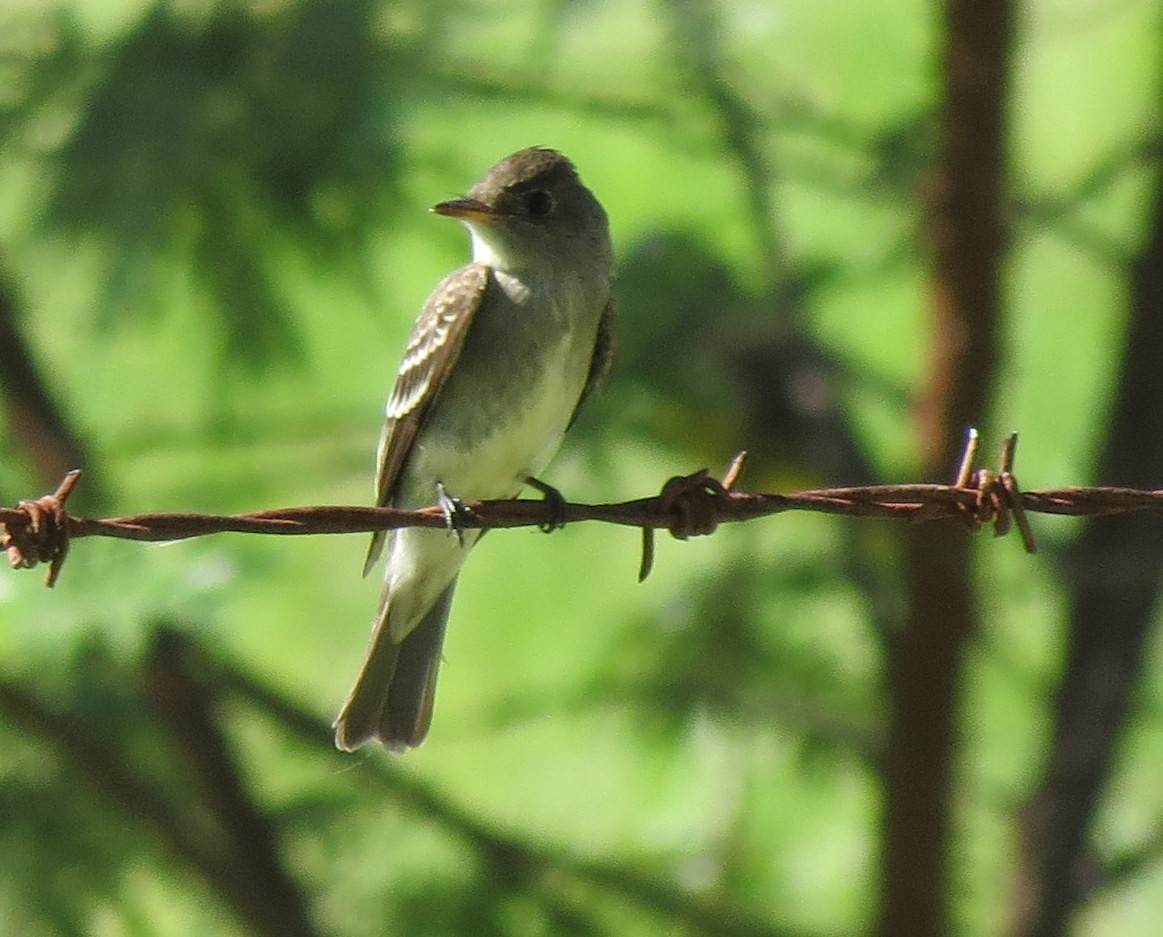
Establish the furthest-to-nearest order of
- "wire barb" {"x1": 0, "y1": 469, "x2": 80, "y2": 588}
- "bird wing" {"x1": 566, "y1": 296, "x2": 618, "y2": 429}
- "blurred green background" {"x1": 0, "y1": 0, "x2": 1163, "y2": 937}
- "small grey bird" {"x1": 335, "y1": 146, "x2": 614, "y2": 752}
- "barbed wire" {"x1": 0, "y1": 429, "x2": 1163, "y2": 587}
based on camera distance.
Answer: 1. "blurred green background" {"x1": 0, "y1": 0, "x2": 1163, "y2": 937}
2. "bird wing" {"x1": 566, "y1": 296, "x2": 618, "y2": 429}
3. "small grey bird" {"x1": 335, "y1": 146, "x2": 614, "y2": 752}
4. "barbed wire" {"x1": 0, "y1": 429, "x2": 1163, "y2": 587}
5. "wire barb" {"x1": 0, "y1": 469, "x2": 80, "y2": 588}

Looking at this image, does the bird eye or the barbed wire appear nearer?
the barbed wire

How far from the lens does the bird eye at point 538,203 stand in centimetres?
470

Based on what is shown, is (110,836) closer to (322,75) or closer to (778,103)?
(322,75)

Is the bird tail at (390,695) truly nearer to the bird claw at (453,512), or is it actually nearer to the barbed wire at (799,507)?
the bird claw at (453,512)

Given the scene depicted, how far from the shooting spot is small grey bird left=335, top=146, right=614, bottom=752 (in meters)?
4.34

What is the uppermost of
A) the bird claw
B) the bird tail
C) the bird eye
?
the bird eye

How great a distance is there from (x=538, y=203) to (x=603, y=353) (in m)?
0.43

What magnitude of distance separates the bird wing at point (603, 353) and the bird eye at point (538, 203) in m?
0.28

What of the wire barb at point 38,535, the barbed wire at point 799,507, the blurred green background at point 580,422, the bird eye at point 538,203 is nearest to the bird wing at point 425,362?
the bird eye at point 538,203

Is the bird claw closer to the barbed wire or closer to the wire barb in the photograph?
the barbed wire

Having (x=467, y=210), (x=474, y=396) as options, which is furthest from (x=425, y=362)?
(x=467, y=210)

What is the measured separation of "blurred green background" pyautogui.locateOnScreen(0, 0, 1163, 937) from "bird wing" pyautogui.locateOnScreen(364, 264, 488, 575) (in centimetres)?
54

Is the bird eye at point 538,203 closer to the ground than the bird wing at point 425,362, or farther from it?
farther from it

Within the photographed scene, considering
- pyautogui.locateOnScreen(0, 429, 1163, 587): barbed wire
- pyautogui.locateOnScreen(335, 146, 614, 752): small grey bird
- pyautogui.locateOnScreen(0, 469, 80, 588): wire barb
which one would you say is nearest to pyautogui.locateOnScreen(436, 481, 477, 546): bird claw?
pyautogui.locateOnScreen(335, 146, 614, 752): small grey bird
